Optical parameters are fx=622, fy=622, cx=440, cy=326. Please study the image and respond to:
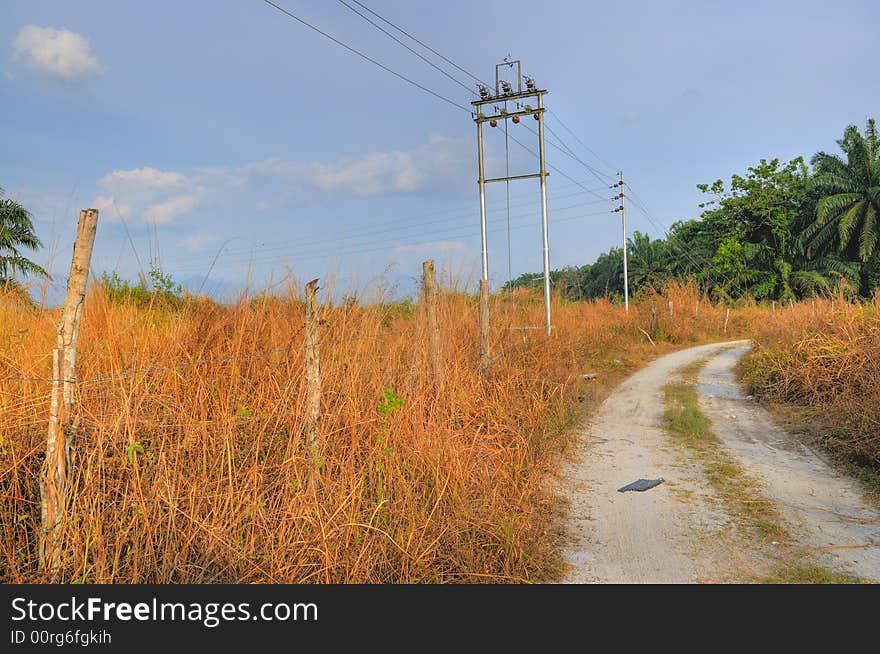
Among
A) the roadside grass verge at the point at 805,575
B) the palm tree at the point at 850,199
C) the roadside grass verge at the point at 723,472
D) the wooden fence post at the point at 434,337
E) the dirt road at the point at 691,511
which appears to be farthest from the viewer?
the palm tree at the point at 850,199

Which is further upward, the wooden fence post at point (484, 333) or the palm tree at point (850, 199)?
the palm tree at point (850, 199)

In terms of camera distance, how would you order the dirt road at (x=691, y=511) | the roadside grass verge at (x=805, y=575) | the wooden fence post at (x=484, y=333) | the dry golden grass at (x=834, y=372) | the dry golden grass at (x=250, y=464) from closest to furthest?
the dry golden grass at (x=250, y=464)
the roadside grass verge at (x=805, y=575)
the dirt road at (x=691, y=511)
the dry golden grass at (x=834, y=372)
the wooden fence post at (x=484, y=333)

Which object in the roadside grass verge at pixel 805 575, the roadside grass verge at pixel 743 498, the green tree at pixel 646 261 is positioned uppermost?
the green tree at pixel 646 261

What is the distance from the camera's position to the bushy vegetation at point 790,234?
31953mm

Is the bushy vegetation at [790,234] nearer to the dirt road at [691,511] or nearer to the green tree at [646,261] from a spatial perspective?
the green tree at [646,261]

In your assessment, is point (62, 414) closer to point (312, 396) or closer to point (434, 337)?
point (312, 396)

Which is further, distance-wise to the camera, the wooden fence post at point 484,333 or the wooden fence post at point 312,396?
the wooden fence post at point 484,333

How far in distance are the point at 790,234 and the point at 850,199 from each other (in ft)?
13.0

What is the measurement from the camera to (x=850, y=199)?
32.0 metres

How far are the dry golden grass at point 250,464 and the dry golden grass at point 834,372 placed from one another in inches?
145

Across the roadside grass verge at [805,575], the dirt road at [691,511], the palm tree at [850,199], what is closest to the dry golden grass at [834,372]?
the dirt road at [691,511]

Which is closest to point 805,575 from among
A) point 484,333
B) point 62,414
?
point 62,414

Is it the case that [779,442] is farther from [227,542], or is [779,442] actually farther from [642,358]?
[642,358]

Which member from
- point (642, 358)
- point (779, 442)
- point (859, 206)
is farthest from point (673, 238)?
point (779, 442)
